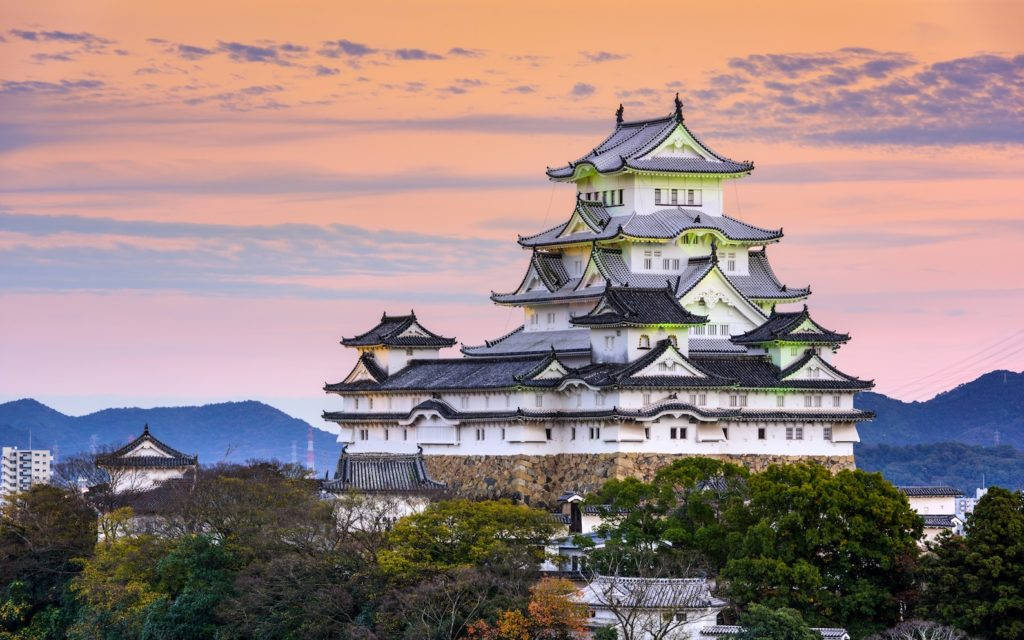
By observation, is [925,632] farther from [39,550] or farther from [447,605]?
[39,550]

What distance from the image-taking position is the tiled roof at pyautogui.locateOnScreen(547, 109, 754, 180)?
2712 inches

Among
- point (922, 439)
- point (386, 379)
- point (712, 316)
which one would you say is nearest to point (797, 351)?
point (712, 316)

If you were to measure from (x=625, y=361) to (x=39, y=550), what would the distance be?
18.9 m

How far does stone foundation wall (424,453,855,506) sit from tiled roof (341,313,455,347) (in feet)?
20.3

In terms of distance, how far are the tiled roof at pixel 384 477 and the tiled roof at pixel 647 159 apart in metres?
14.8

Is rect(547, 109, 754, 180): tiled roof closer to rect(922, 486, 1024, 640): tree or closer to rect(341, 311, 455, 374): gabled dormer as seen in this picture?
rect(341, 311, 455, 374): gabled dormer

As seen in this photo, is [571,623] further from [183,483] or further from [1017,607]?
[183,483]

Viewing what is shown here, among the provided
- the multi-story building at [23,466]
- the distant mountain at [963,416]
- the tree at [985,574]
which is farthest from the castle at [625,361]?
Answer: the distant mountain at [963,416]

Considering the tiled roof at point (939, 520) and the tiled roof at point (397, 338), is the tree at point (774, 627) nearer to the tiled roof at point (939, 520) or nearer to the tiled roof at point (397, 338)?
the tiled roof at point (939, 520)

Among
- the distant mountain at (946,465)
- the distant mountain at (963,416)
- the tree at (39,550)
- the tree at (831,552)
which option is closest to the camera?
the tree at (831,552)

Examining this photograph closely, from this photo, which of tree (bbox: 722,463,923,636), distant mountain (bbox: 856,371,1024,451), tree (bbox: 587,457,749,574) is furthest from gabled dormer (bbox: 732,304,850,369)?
distant mountain (bbox: 856,371,1024,451)

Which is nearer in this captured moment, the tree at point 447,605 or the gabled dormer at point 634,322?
the tree at point 447,605

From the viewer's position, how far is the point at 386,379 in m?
70.1

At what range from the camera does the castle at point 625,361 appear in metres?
62.2
